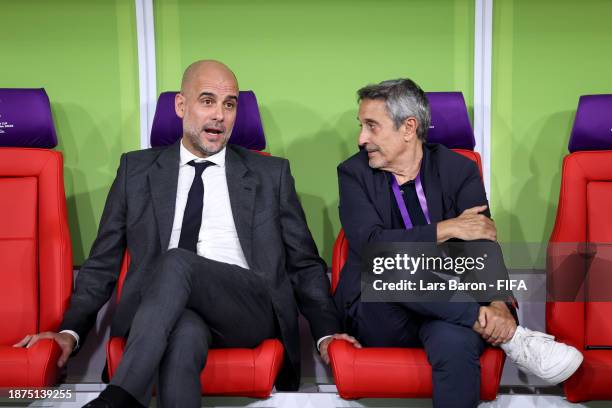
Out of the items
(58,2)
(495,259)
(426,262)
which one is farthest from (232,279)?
(58,2)

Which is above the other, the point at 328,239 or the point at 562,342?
the point at 328,239

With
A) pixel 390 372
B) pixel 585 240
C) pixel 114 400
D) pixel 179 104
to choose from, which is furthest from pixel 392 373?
pixel 179 104

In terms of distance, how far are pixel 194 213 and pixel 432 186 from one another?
71 centimetres

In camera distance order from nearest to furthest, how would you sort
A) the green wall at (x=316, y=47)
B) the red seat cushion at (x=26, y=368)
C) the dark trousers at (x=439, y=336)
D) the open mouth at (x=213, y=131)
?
the dark trousers at (x=439, y=336) < the red seat cushion at (x=26, y=368) < the open mouth at (x=213, y=131) < the green wall at (x=316, y=47)

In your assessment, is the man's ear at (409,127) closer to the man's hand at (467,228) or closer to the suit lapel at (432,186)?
the suit lapel at (432,186)

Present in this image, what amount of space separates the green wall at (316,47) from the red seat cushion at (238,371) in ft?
3.53

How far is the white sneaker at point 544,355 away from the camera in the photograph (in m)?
2.24

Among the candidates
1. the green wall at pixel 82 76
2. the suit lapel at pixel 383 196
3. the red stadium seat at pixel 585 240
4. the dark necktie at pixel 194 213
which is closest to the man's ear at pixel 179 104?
the dark necktie at pixel 194 213

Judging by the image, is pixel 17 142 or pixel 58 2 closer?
pixel 17 142

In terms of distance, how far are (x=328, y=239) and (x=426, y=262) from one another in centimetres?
79

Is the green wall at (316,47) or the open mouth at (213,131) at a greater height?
the green wall at (316,47)

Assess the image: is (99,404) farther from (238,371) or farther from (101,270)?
(101,270)

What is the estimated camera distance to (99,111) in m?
3.12

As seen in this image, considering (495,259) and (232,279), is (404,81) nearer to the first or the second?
(495,259)
